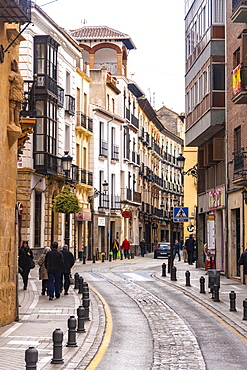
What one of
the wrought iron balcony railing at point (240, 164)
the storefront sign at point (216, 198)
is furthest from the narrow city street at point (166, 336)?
the storefront sign at point (216, 198)

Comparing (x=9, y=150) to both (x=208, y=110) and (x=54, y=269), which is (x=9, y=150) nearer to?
(x=54, y=269)

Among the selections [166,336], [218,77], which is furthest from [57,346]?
[218,77]

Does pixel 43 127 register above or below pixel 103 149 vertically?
below

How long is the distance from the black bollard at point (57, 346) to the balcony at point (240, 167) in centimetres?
1575

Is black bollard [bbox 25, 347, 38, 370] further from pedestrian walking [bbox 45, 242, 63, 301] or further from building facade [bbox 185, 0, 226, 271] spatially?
building facade [bbox 185, 0, 226, 271]

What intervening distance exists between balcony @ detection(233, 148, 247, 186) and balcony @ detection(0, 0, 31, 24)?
39.3 feet

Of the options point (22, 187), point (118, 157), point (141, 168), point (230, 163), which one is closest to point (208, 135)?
point (230, 163)

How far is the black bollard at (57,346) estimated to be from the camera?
405 inches

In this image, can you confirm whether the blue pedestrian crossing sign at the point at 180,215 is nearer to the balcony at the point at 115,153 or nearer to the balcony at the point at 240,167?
the balcony at the point at 240,167

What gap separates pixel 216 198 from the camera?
33281mm

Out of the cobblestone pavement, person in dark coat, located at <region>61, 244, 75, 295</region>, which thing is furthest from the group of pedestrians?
the cobblestone pavement

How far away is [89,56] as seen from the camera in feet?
207

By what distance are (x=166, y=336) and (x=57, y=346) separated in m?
4.16

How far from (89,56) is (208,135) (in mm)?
31341
